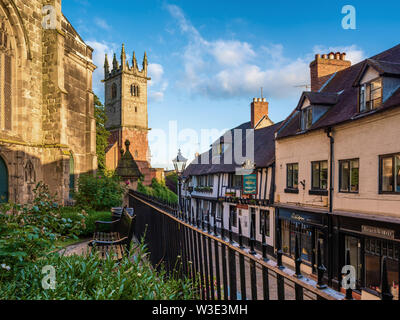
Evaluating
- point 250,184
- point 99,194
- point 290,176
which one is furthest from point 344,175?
point 99,194

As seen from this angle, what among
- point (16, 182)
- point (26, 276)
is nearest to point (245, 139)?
point (16, 182)

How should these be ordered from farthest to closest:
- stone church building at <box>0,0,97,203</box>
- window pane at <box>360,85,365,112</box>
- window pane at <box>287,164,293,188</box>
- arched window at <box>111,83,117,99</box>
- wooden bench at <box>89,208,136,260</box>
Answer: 1. arched window at <box>111,83,117,99</box>
2. window pane at <box>287,164,293,188</box>
3. stone church building at <box>0,0,97,203</box>
4. window pane at <box>360,85,365,112</box>
5. wooden bench at <box>89,208,136,260</box>

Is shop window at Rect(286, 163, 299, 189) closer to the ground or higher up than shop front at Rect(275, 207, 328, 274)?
higher up

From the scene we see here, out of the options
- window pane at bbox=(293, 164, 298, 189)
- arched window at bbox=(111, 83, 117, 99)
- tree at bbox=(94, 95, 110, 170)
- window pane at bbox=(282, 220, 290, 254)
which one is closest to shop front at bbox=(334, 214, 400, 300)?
window pane at bbox=(293, 164, 298, 189)

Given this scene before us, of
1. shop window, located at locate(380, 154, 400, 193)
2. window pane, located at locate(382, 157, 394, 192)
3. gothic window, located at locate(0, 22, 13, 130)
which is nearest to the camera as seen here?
shop window, located at locate(380, 154, 400, 193)

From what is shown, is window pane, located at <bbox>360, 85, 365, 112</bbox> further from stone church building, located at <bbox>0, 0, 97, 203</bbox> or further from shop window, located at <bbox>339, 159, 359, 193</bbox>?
stone church building, located at <bbox>0, 0, 97, 203</bbox>

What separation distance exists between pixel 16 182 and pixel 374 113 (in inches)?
628

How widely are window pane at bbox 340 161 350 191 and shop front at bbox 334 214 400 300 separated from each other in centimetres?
124

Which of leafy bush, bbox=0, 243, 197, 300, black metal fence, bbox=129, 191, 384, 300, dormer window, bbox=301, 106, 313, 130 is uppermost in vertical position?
dormer window, bbox=301, 106, 313, 130

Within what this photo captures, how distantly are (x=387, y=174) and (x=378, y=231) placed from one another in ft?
6.84

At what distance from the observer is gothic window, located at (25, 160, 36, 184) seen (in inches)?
578

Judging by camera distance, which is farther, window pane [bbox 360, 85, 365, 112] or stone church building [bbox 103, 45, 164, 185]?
stone church building [bbox 103, 45, 164, 185]

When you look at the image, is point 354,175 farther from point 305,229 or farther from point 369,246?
point 305,229
